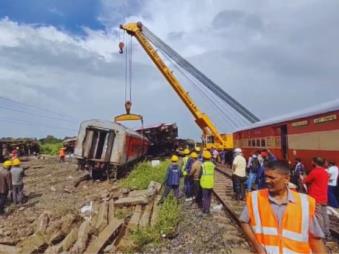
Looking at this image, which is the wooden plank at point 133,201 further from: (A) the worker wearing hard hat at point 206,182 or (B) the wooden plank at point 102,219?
(A) the worker wearing hard hat at point 206,182

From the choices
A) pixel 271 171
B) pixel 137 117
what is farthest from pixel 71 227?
pixel 137 117

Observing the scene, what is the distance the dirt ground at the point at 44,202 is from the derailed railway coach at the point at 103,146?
99 centimetres

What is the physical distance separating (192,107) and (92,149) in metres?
15.3

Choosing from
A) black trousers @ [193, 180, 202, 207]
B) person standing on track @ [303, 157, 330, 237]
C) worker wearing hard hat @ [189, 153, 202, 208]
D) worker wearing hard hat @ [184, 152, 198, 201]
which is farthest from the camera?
worker wearing hard hat @ [184, 152, 198, 201]

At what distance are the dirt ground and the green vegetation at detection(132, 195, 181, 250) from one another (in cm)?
300

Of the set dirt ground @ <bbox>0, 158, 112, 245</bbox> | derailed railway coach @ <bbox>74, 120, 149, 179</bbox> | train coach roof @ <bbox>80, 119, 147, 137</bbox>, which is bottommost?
dirt ground @ <bbox>0, 158, 112, 245</bbox>

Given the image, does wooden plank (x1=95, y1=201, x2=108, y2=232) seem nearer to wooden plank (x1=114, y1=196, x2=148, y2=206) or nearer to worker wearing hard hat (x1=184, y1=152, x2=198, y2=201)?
wooden plank (x1=114, y1=196, x2=148, y2=206)

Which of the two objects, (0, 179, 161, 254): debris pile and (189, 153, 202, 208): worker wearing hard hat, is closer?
(0, 179, 161, 254): debris pile

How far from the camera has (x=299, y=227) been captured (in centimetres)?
307

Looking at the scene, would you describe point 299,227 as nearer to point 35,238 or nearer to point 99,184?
point 35,238

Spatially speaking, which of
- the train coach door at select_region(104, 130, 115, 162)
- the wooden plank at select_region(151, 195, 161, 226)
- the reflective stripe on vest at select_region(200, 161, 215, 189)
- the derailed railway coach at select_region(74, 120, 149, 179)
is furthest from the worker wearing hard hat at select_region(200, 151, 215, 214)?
the train coach door at select_region(104, 130, 115, 162)

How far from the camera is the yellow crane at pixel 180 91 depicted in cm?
3516

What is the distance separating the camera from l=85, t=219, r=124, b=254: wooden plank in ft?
26.4

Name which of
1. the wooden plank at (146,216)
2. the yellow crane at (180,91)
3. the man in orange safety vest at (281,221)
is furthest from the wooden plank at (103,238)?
the yellow crane at (180,91)
